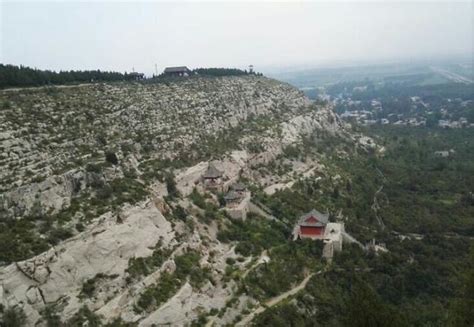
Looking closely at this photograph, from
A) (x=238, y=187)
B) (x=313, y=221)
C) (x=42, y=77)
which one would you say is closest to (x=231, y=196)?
(x=238, y=187)

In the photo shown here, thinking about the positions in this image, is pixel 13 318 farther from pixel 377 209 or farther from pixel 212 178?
pixel 377 209

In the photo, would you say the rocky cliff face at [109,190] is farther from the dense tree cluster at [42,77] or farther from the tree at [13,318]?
the dense tree cluster at [42,77]

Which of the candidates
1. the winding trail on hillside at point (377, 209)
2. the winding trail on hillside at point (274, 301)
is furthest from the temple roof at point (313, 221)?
→ the winding trail on hillside at point (377, 209)

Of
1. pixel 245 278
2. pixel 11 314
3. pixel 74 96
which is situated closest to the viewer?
pixel 11 314

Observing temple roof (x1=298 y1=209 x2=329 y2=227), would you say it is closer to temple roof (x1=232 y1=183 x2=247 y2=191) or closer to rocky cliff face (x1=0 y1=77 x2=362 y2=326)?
temple roof (x1=232 y1=183 x2=247 y2=191)

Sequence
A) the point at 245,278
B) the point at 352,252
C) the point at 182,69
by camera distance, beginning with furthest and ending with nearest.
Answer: the point at 182,69
the point at 352,252
the point at 245,278

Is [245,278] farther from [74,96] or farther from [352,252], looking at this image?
[74,96]

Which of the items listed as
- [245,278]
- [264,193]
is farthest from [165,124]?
[245,278]

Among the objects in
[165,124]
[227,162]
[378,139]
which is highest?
[165,124]
